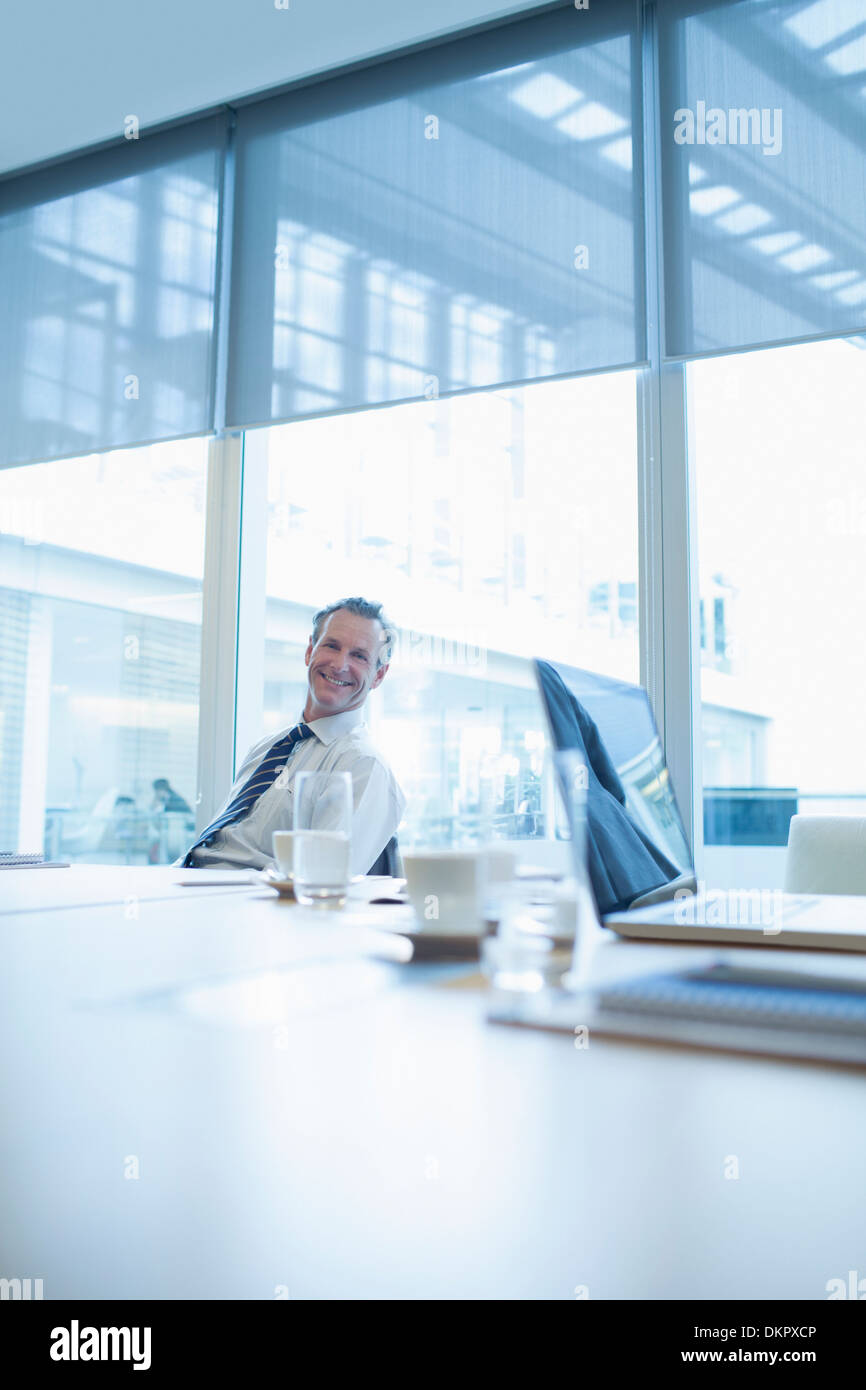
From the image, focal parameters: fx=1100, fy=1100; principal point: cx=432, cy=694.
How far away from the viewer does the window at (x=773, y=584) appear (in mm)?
3021

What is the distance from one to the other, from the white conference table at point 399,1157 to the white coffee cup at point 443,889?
0.81ft

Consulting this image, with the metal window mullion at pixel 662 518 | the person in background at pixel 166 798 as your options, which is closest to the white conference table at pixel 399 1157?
the metal window mullion at pixel 662 518

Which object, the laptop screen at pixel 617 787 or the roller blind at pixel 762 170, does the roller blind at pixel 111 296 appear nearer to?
Answer: the roller blind at pixel 762 170

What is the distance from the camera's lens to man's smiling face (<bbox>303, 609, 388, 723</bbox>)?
100 inches

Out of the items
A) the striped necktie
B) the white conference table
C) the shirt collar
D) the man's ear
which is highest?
the man's ear

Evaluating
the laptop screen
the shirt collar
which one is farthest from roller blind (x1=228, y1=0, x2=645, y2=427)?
the laptop screen

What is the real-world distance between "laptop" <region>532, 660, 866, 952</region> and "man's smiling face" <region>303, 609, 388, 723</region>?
117cm

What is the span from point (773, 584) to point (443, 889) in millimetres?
2368

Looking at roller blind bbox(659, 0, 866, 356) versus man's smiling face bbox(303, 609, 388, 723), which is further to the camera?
A: roller blind bbox(659, 0, 866, 356)

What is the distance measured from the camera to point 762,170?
2941 millimetres

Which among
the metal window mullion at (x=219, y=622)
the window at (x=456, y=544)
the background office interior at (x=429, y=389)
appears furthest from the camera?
the metal window mullion at (x=219, y=622)

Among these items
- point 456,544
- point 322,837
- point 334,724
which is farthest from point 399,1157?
point 456,544

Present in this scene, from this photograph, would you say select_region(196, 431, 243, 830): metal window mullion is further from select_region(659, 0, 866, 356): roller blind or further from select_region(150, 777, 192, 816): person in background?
select_region(659, 0, 866, 356): roller blind

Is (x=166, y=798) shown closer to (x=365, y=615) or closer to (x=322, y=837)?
(x=365, y=615)
